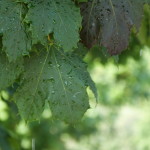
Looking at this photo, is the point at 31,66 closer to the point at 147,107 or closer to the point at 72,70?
the point at 72,70

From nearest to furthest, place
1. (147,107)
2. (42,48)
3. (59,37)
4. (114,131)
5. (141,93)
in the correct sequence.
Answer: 1. (59,37)
2. (42,48)
3. (141,93)
4. (147,107)
5. (114,131)

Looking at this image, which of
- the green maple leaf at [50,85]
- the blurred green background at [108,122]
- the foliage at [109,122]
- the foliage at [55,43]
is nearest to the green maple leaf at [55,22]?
the foliage at [55,43]

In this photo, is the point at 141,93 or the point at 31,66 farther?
the point at 141,93

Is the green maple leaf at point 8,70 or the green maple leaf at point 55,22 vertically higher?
the green maple leaf at point 55,22

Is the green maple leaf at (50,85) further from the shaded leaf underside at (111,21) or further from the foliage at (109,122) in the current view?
the foliage at (109,122)

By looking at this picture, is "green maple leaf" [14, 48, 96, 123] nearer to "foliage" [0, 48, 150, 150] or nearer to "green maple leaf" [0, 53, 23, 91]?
"green maple leaf" [0, 53, 23, 91]

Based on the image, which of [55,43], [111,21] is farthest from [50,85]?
[111,21]

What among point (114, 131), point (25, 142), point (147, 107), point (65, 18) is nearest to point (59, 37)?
point (65, 18)
